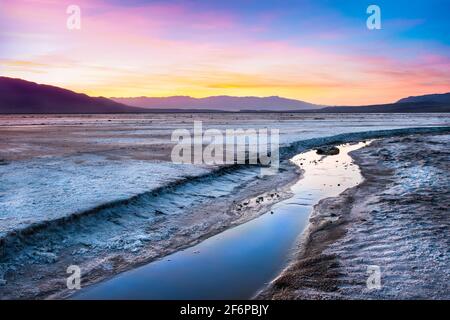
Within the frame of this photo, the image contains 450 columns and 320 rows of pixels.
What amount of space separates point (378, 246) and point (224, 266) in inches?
→ 137

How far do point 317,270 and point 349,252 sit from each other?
119 cm

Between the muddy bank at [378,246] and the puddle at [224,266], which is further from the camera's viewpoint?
the puddle at [224,266]

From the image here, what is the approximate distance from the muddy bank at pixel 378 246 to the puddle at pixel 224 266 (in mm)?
447

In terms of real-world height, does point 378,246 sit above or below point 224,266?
above

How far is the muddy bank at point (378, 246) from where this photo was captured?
23.6 ft

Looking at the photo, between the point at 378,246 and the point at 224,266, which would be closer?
the point at 224,266

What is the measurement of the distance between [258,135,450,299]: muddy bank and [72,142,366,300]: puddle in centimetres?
45

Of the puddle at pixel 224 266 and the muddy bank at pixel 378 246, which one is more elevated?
the muddy bank at pixel 378 246

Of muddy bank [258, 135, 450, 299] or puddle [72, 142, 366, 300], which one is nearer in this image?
muddy bank [258, 135, 450, 299]

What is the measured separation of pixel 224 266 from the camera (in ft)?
29.1

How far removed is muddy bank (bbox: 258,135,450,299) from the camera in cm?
718

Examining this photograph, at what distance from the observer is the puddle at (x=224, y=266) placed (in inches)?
298
